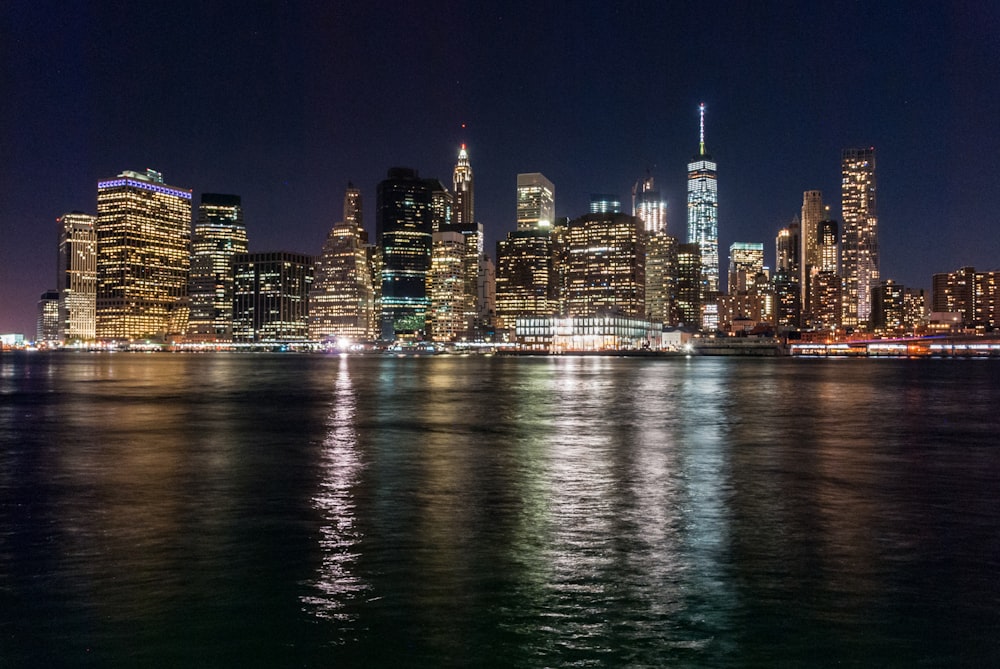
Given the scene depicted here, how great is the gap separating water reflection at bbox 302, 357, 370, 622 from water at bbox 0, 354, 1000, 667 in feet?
0.31

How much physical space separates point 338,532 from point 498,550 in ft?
14.9

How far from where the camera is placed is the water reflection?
14555mm

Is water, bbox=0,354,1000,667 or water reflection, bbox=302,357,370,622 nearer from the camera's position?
water, bbox=0,354,1000,667

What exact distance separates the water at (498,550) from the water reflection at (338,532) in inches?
3.7

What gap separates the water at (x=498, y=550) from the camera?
1268 centimetres

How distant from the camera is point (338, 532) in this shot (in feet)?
66.8

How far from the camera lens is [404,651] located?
12.3 metres

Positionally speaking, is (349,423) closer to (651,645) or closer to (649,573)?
(649,573)

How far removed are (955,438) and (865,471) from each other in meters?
16.2

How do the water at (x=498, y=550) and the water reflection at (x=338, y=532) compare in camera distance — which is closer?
the water at (x=498, y=550)

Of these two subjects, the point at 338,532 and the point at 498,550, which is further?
the point at 338,532

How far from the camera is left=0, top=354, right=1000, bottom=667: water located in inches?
499

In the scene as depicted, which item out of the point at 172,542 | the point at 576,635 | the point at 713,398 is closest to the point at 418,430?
the point at 172,542

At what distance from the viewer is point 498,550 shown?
18406 millimetres
